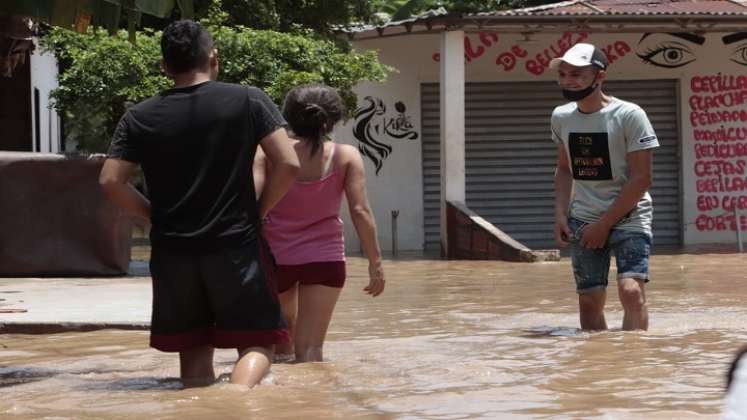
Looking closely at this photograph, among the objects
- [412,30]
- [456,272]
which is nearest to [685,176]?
[412,30]

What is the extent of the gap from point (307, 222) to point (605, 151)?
196cm

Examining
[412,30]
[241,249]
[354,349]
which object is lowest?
[354,349]

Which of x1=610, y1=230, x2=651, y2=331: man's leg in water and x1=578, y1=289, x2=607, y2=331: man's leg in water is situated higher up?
x1=610, y1=230, x2=651, y2=331: man's leg in water

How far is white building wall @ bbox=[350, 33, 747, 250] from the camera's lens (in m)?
21.4

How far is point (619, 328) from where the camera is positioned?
8.76m

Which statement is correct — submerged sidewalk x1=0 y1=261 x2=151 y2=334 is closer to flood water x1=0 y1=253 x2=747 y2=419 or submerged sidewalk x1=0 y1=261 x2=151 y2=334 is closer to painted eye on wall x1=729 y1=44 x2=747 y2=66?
flood water x1=0 y1=253 x2=747 y2=419

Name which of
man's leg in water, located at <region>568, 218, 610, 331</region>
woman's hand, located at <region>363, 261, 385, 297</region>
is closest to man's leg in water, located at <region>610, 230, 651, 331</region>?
man's leg in water, located at <region>568, 218, 610, 331</region>

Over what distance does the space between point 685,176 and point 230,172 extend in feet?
55.3

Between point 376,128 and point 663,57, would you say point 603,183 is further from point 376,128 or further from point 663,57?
point 663,57

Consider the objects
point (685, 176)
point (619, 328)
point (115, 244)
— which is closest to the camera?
point (619, 328)

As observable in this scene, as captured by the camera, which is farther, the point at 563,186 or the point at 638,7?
the point at 638,7

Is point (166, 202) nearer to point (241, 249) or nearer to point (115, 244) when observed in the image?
point (241, 249)

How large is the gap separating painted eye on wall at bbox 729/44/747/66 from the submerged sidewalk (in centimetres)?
1111

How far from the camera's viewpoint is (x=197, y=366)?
6.32 m
